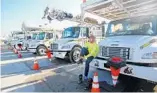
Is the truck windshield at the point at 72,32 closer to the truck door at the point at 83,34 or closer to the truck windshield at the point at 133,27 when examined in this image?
the truck door at the point at 83,34

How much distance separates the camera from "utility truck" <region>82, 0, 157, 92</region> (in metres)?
4.69

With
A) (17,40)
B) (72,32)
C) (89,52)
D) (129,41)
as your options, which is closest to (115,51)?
(129,41)

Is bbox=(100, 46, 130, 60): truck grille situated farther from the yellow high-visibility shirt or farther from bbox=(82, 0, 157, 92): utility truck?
the yellow high-visibility shirt

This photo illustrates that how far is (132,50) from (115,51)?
0.63 m

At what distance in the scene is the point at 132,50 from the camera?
485 centimetres

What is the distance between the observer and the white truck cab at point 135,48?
464 cm

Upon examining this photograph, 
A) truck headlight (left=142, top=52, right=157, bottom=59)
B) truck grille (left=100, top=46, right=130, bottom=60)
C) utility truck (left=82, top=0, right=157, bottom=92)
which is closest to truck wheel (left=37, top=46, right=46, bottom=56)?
utility truck (left=82, top=0, right=157, bottom=92)

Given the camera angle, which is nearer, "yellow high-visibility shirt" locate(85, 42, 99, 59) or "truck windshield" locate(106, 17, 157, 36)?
"truck windshield" locate(106, 17, 157, 36)

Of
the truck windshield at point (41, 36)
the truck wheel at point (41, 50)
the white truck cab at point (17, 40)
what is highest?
the truck windshield at point (41, 36)

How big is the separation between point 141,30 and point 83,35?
18.4ft

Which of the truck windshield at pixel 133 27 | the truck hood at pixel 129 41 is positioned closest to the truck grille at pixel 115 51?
the truck hood at pixel 129 41

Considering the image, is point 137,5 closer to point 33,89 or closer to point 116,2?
point 116,2

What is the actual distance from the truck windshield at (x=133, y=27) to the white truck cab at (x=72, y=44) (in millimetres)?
4004

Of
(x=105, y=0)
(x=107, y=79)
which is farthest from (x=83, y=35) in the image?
(x=107, y=79)
